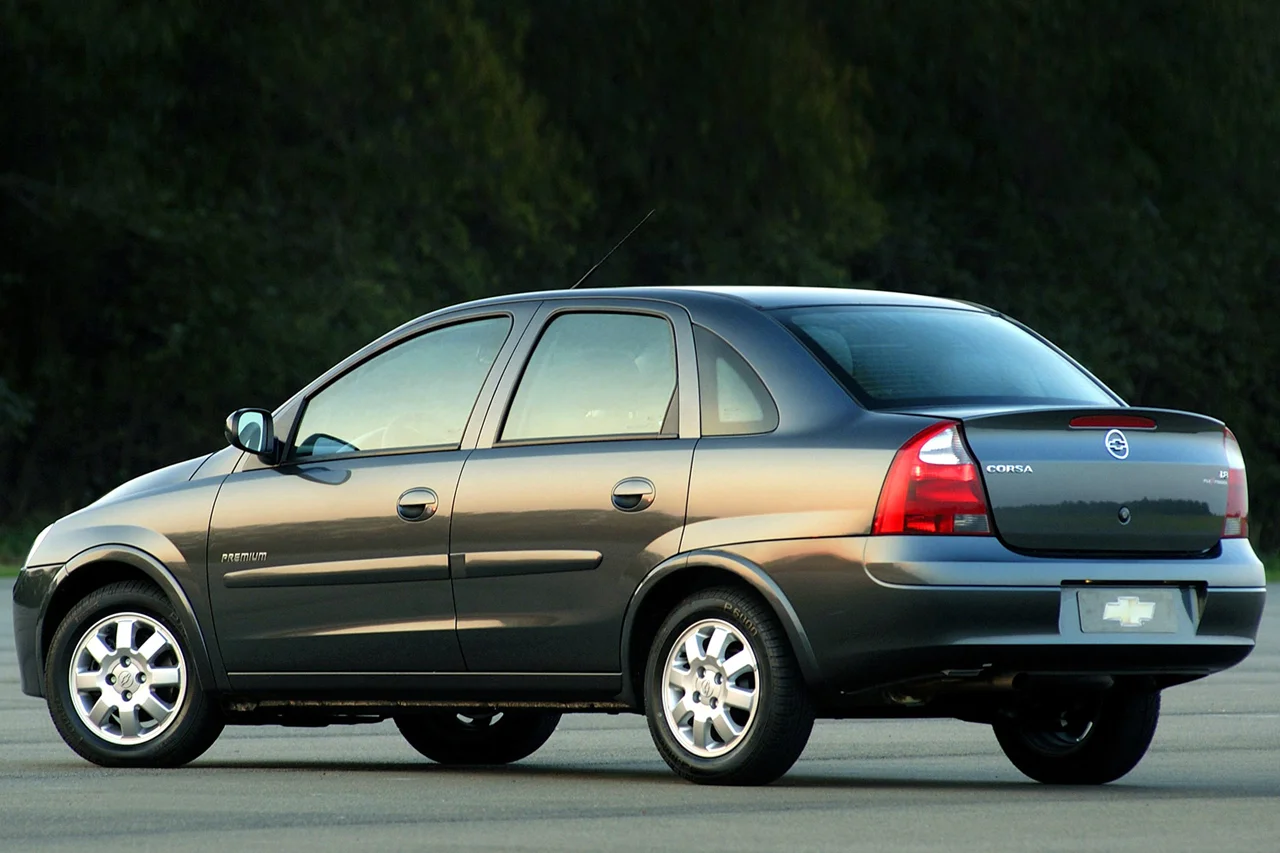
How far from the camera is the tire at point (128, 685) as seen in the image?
34.6 ft

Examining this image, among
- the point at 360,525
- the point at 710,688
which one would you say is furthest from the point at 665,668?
the point at 360,525

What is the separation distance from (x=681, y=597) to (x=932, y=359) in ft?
3.77

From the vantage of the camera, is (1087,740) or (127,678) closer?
(1087,740)

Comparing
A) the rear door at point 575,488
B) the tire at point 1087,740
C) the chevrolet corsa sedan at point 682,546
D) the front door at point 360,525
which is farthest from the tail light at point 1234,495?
the front door at point 360,525

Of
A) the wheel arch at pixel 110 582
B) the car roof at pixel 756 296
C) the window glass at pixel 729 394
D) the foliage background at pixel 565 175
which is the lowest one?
the wheel arch at pixel 110 582

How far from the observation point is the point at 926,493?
8.93 m

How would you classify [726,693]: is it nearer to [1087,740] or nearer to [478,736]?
[1087,740]

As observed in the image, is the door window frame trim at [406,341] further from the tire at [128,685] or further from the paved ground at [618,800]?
the paved ground at [618,800]

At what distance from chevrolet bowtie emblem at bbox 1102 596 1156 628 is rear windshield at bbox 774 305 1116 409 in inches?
30.2

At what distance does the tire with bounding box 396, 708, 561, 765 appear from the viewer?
36.4 feet

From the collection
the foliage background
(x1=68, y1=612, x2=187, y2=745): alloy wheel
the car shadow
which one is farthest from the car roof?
the foliage background

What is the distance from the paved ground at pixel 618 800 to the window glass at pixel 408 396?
1191 mm

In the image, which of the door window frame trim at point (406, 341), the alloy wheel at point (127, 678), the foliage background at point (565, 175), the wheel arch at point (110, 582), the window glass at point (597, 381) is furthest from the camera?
the foliage background at point (565, 175)

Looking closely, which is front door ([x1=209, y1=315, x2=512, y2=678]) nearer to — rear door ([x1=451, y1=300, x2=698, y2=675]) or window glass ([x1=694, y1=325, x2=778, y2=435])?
rear door ([x1=451, y1=300, x2=698, y2=675])
